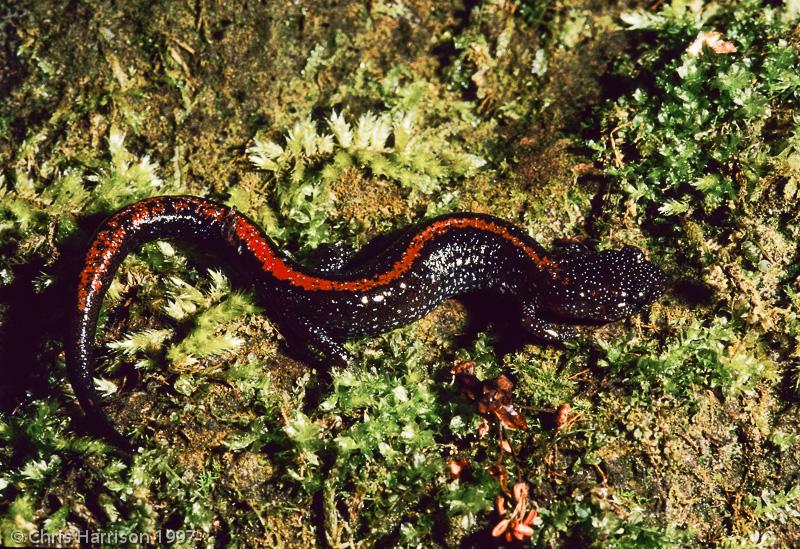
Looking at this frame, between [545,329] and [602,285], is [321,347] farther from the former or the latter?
[602,285]

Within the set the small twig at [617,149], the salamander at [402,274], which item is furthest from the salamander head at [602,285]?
the small twig at [617,149]

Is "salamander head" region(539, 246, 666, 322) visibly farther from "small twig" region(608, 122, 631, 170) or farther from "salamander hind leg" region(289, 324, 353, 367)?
"salamander hind leg" region(289, 324, 353, 367)

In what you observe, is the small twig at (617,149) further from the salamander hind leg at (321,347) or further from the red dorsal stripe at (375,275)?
the salamander hind leg at (321,347)

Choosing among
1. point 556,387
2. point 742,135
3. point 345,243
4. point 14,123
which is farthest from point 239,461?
point 742,135

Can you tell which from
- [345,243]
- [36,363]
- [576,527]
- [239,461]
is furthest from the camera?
[345,243]

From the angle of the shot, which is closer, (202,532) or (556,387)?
(202,532)

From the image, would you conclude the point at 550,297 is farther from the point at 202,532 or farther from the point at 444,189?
the point at 202,532
